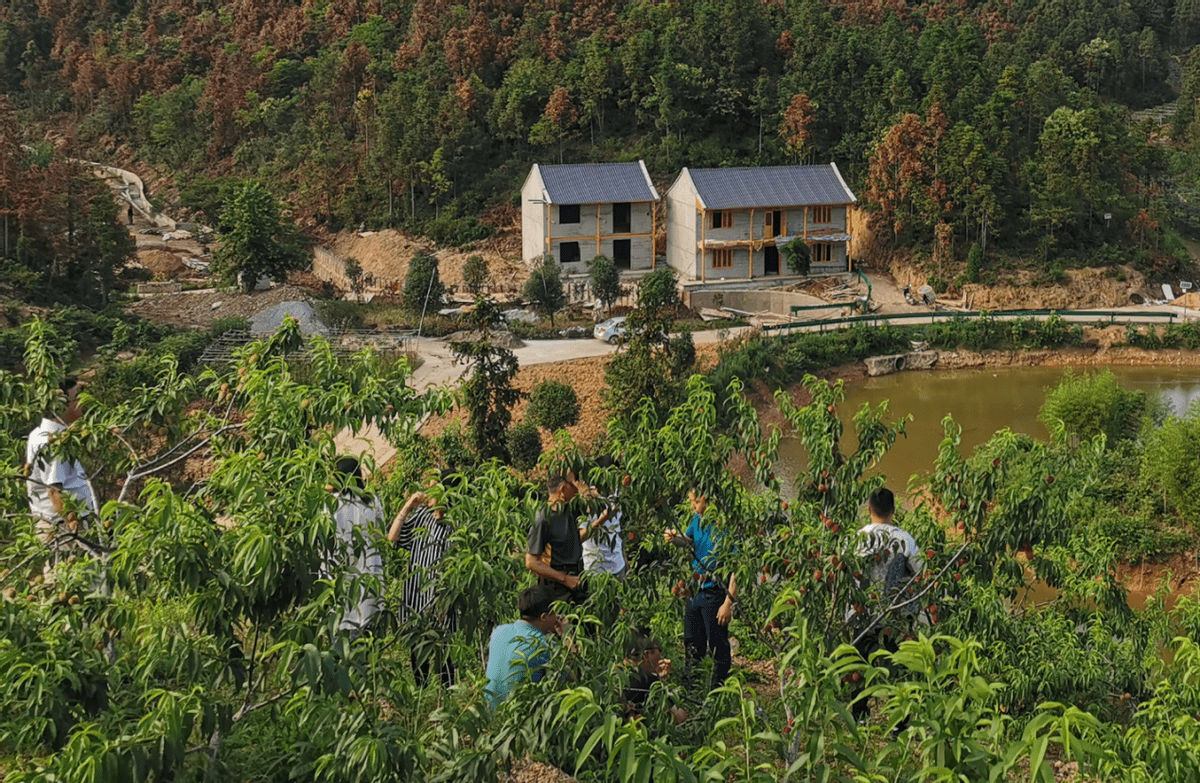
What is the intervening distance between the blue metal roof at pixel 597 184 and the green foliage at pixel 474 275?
8.65 ft

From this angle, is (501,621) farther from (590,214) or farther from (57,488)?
(590,214)

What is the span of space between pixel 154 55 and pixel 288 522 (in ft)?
179

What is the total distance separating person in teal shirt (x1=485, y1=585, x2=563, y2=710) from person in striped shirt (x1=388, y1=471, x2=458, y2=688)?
240 mm

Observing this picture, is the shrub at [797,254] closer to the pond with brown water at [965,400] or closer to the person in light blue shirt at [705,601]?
the pond with brown water at [965,400]

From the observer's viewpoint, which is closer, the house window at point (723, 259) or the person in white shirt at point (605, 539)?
the person in white shirt at point (605, 539)

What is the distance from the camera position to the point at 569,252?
3195 cm

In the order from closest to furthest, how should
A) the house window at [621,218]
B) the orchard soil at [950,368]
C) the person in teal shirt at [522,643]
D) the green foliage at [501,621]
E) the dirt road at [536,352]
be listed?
1. the green foliage at [501,621]
2. the person in teal shirt at [522,643]
3. the orchard soil at [950,368]
4. the dirt road at [536,352]
5. the house window at [621,218]

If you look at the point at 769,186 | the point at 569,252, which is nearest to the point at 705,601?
the point at 569,252

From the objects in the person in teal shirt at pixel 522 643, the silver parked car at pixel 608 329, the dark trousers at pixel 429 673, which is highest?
the person in teal shirt at pixel 522 643

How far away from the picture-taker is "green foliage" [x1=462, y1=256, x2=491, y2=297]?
28984 millimetres

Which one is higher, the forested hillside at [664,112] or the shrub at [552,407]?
the forested hillside at [664,112]

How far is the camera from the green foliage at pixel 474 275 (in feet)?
95.1

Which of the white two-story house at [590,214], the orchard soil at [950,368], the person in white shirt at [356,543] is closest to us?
the person in white shirt at [356,543]

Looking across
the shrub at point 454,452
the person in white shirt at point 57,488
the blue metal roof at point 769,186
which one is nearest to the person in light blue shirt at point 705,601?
the person in white shirt at point 57,488
